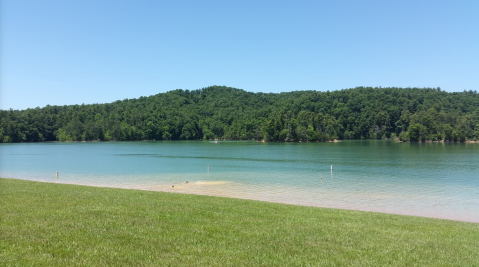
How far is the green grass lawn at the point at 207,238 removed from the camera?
7.07 metres

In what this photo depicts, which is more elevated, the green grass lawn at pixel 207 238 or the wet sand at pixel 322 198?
the green grass lawn at pixel 207 238

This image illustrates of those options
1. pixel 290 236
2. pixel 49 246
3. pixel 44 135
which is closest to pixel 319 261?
pixel 290 236

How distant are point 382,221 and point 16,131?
195667 mm

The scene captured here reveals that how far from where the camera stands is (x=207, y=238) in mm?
8602

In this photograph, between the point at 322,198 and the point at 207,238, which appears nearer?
the point at 207,238

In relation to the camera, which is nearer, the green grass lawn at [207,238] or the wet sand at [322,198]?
the green grass lawn at [207,238]

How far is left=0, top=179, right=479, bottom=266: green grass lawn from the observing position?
7066 millimetres

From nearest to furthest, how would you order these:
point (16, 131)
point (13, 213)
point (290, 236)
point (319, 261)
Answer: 1. point (319, 261)
2. point (290, 236)
3. point (13, 213)
4. point (16, 131)

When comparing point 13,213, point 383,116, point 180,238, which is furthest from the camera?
point 383,116

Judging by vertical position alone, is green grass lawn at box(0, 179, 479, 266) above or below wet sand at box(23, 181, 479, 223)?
above

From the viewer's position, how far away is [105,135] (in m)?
196

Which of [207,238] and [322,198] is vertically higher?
[207,238]

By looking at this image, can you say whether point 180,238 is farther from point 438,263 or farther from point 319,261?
point 438,263

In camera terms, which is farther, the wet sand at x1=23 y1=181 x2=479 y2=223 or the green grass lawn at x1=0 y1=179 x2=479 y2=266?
the wet sand at x1=23 y1=181 x2=479 y2=223
